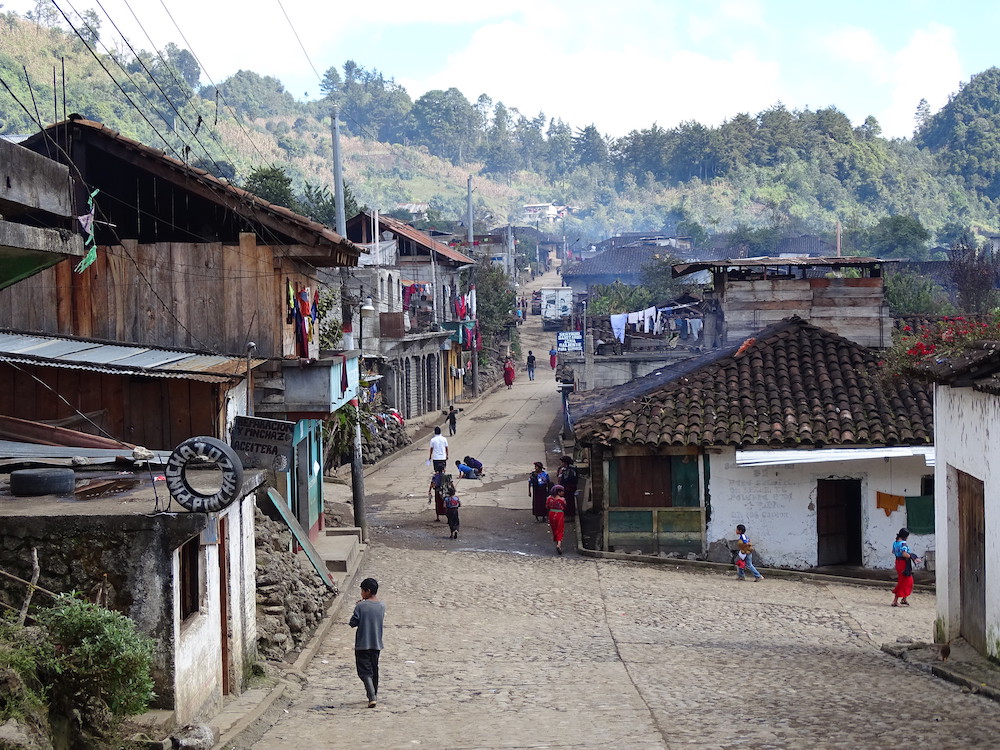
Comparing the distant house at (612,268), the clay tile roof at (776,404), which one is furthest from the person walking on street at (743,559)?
the distant house at (612,268)

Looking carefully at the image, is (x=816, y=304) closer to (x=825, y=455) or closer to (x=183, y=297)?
(x=825, y=455)

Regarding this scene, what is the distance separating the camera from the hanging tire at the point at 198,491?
360 inches

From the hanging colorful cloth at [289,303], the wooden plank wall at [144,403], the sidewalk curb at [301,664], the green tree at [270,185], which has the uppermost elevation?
the green tree at [270,185]

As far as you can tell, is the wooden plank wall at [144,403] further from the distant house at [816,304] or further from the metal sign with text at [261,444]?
the distant house at [816,304]

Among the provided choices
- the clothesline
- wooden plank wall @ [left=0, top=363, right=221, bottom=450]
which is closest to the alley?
wooden plank wall @ [left=0, top=363, right=221, bottom=450]

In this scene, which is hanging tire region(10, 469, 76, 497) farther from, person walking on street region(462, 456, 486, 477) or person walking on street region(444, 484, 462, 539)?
person walking on street region(462, 456, 486, 477)

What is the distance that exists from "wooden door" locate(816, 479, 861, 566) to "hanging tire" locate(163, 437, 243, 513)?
561 inches

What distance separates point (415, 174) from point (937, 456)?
5605 inches

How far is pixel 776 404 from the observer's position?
21609 mm

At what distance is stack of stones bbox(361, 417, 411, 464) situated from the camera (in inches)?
1289

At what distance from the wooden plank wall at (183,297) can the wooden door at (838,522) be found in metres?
10.5

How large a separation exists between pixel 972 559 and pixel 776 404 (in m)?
8.90

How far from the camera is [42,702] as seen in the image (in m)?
7.41

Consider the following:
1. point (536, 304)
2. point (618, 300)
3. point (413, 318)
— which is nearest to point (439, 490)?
point (413, 318)
